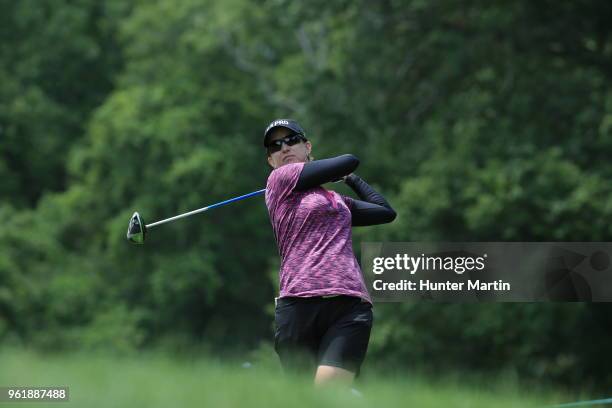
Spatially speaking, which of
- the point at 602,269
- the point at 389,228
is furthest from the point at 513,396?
the point at 389,228

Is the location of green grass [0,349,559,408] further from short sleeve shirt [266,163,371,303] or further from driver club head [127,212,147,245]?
driver club head [127,212,147,245]

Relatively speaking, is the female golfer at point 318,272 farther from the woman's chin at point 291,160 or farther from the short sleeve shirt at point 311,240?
the woman's chin at point 291,160

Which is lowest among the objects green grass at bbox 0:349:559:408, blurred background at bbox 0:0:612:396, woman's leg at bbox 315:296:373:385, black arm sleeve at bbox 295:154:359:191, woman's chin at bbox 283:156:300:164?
green grass at bbox 0:349:559:408

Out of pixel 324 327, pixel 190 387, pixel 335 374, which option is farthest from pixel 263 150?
pixel 190 387

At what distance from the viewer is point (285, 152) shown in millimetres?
5668

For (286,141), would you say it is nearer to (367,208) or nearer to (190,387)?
(367,208)

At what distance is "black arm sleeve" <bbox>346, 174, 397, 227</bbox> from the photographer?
569 cm

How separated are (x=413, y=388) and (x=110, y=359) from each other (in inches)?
43.3

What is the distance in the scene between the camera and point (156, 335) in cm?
3338

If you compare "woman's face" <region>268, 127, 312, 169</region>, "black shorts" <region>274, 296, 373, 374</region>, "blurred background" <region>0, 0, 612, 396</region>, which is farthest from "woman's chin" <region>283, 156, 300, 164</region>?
"blurred background" <region>0, 0, 612, 396</region>

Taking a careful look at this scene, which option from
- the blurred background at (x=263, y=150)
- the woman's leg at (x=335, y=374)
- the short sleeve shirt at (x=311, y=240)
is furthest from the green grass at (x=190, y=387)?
the blurred background at (x=263, y=150)

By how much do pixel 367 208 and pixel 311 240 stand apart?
1.98 ft

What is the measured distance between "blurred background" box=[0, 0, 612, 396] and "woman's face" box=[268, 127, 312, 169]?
7600mm

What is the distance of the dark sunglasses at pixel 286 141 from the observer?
18.6ft
